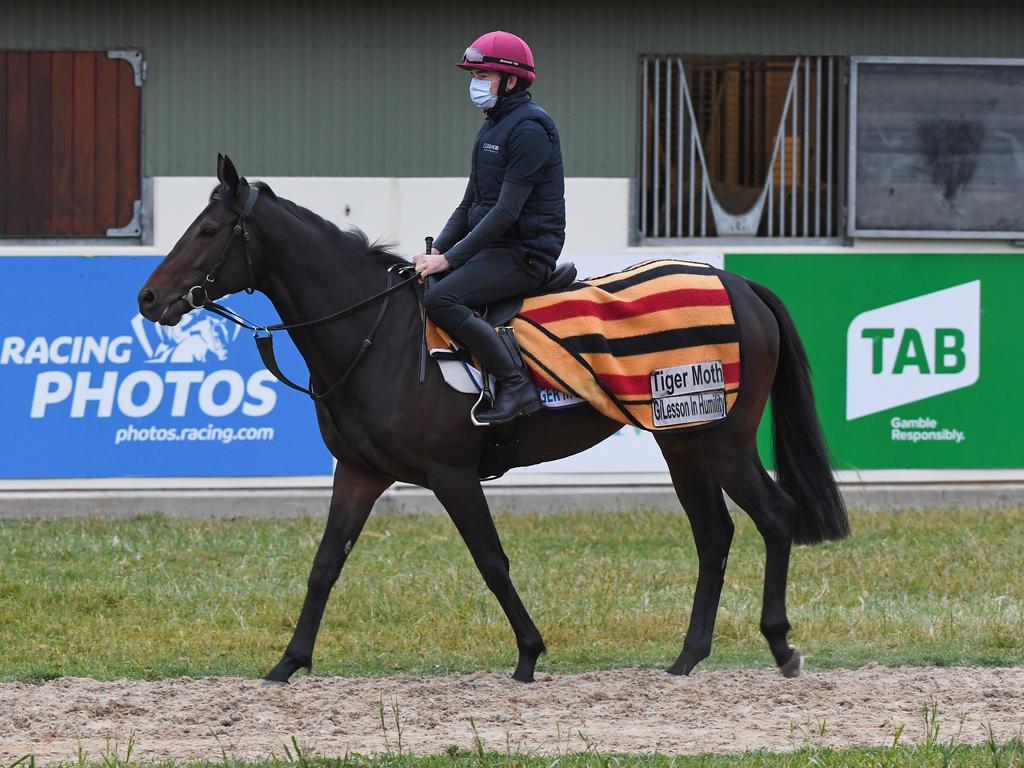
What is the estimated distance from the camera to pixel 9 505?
11805mm

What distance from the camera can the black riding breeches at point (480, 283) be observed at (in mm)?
6891

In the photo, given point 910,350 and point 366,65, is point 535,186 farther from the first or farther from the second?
point 910,350

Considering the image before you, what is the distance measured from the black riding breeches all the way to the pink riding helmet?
0.79 metres

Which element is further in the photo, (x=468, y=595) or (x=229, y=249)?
(x=468, y=595)

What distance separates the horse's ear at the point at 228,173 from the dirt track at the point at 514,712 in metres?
2.16

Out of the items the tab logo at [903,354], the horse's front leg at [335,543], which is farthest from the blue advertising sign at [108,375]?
the horse's front leg at [335,543]

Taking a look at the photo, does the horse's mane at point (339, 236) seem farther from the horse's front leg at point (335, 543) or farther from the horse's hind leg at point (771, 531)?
the horse's hind leg at point (771, 531)

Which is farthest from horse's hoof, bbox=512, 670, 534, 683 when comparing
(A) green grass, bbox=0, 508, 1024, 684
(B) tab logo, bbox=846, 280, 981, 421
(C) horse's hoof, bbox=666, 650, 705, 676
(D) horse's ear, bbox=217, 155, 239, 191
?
(B) tab logo, bbox=846, 280, 981, 421

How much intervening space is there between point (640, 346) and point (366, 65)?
18.9 feet

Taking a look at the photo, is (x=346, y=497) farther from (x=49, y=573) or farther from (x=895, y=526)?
(x=895, y=526)

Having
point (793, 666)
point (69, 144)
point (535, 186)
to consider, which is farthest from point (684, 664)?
point (69, 144)

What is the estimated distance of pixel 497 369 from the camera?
6.93 m

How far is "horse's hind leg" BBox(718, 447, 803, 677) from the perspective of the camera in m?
7.22

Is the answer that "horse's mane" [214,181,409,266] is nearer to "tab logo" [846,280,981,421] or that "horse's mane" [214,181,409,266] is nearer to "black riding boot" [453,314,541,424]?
"black riding boot" [453,314,541,424]
